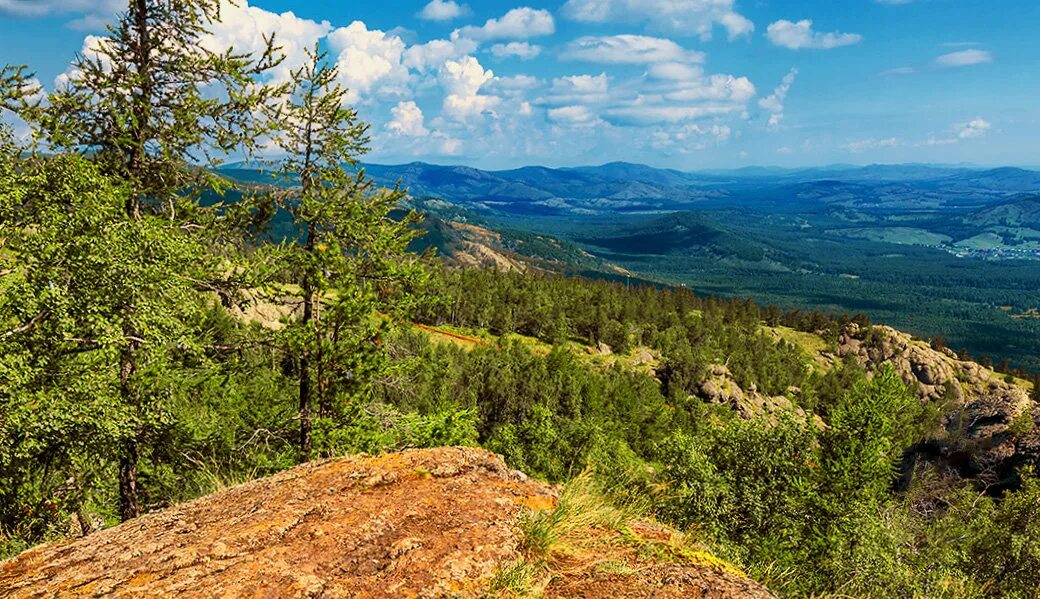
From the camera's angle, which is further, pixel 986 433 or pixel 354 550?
pixel 986 433

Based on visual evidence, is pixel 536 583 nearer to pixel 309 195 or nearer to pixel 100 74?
pixel 309 195

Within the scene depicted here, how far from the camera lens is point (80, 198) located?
37.3 feet

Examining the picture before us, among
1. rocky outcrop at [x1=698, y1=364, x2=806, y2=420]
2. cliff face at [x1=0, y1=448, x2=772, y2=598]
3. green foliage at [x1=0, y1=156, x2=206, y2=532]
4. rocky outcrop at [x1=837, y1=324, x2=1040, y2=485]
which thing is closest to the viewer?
cliff face at [x1=0, y1=448, x2=772, y2=598]

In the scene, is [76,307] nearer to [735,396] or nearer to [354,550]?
[354,550]

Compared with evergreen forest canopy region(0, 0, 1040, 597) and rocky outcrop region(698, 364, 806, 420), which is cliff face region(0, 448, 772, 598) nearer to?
evergreen forest canopy region(0, 0, 1040, 597)

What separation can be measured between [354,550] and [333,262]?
10.6 metres

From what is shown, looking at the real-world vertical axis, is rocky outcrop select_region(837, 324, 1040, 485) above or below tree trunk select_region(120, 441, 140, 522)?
below

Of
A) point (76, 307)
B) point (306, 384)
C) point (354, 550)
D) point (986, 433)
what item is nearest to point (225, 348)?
point (306, 384)

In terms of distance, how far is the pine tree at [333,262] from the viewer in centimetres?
1548

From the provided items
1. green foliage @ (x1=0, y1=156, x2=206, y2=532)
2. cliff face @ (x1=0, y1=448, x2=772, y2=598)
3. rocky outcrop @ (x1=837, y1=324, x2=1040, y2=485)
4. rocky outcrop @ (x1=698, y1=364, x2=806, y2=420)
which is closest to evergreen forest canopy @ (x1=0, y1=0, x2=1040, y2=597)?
green foliage @ (x1=0, y1=156, x2=206, y2=532)

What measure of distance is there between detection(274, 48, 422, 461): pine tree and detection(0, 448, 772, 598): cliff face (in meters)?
7.20

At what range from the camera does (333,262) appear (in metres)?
15.6

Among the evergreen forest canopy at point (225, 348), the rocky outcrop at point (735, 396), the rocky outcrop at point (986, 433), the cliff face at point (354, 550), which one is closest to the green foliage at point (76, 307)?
the evergreen forest canopy at point (225, 348)

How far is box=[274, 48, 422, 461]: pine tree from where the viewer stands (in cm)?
1548
